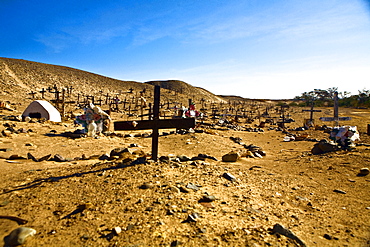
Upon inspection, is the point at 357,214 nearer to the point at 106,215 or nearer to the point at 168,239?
the point at 168,239

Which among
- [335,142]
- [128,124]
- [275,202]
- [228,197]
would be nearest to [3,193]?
[128,124]

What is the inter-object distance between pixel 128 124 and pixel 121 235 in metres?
3.22

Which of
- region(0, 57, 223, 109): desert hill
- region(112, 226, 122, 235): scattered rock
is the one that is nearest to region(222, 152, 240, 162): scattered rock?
region(112, 226, 122, 235): scattered rock

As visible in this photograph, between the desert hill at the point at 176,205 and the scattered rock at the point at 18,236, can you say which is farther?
the desert hill at the point at 176,205

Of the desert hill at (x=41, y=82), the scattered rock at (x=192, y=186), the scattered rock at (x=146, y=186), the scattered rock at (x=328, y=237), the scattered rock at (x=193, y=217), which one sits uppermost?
the desert hill at (x=41, y=82)

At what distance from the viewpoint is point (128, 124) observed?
18.0ft

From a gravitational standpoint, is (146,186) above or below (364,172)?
above

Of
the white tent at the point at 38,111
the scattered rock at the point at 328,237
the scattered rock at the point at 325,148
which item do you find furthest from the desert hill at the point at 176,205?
the white tent at the point at 38,111

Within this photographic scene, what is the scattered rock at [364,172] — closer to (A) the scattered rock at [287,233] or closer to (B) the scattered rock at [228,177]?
(B) the scattered rock at [228,177]

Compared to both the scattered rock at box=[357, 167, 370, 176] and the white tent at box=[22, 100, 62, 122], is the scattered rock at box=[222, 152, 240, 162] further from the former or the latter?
the white tent at box=[22, 100, 62, 122]

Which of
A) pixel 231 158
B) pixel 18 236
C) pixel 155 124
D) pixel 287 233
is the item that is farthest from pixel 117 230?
pixel 231 158

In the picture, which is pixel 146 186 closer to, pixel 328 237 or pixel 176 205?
pixel 176 205

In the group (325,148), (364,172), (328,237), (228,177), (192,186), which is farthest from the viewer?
(325,148)

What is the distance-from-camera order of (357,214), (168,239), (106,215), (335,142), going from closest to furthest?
1. (168,239)
2. (106,215)
3. (357,214)
4. (335,142)
